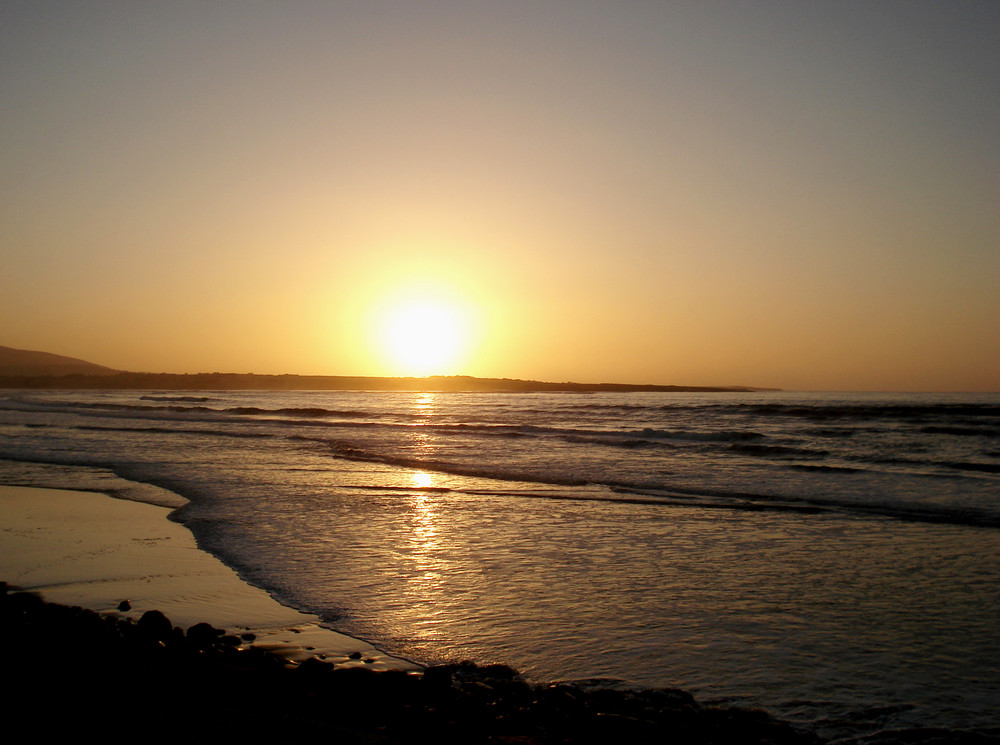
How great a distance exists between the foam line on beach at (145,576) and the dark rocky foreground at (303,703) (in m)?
0.71

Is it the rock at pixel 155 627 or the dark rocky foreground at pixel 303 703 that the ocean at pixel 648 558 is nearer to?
the dark rocky foreground at pixel 303 703

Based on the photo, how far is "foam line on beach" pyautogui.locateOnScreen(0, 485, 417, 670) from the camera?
613cm

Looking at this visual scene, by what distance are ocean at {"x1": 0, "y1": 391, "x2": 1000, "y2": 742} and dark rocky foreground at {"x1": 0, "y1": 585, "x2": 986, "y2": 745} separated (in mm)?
446

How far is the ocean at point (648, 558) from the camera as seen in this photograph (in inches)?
211

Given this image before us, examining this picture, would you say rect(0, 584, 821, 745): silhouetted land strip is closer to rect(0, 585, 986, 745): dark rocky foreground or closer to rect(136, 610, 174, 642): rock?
rect(0, 585, 986, 745): dark rocky foreground

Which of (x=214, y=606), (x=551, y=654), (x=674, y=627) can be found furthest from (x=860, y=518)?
(x=214, y=606)

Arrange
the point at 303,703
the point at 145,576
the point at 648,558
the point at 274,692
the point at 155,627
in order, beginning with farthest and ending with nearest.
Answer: the point at 648,558 → the point at 145,576 → the point at 155,627 → the point at 274,692 → the point at 303,703

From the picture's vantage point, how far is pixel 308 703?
4.53 meters

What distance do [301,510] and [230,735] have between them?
29.3 feet

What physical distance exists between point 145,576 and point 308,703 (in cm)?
468

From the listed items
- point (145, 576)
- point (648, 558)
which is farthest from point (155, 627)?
point (648, 558)

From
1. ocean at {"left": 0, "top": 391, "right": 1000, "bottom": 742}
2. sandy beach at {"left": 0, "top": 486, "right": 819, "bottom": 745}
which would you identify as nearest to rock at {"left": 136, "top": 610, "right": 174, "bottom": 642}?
sandy beach at {"left": 0, "top": 486, "right": 819, "bottom": 745}

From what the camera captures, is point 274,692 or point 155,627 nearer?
point 274,692

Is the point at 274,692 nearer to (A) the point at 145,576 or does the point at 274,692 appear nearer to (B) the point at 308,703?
(B) the point at 308,703
